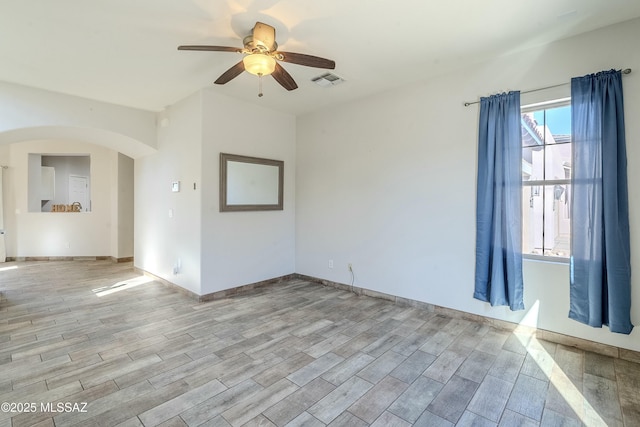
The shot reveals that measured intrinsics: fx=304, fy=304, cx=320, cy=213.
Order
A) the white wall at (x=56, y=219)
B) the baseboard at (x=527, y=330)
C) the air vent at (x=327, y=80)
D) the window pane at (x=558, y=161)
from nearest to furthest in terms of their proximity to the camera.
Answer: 1. the baseboard at (x=527, y=330)
2. the window pane at (x=558, y=161)
3. the air vent at (x=327, y=80)
4. the white wall at (x=56, y=219)

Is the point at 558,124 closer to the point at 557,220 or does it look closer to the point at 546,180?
the point at 546,180

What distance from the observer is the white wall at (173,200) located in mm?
4156

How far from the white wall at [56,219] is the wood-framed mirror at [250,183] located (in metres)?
4.40

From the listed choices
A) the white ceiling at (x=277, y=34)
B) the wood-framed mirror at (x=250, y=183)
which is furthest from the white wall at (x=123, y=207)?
the wood-framed mirror at (x=250, y=183)

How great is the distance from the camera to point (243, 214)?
4.56 meters

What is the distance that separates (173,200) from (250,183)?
1.20m

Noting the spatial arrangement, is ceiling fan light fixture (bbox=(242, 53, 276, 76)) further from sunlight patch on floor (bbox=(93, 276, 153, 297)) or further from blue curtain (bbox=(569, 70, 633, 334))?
sunlight patch on floor (bbox=(93, 276, 153, 297))

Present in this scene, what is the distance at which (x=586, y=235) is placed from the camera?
2682 mm

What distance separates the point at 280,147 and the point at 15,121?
336cm

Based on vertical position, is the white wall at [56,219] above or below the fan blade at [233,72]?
below

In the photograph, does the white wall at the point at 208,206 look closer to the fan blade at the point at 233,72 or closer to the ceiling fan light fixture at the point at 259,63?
→ the fan blade at the point at 233,72

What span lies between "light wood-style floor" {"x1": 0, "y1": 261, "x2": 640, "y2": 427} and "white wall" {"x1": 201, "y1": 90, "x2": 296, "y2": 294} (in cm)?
77

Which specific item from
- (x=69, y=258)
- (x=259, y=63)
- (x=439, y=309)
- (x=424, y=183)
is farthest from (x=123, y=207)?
(x=439, y=309)

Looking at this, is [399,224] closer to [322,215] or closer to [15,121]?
[322,215]
